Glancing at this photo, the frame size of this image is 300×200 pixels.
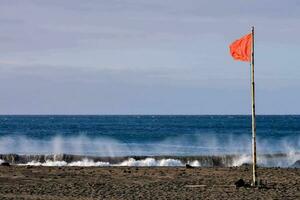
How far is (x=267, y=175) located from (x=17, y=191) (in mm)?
9871

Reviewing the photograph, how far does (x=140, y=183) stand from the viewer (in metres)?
24.1

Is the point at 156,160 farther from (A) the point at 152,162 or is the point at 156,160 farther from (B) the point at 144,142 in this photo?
(B) the point at 144,142

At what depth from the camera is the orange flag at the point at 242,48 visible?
21328mm

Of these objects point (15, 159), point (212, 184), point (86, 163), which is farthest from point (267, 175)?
point (15, 159)

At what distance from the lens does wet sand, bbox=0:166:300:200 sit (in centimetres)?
2072

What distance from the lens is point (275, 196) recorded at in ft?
66.4

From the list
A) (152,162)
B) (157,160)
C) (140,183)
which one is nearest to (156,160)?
(157,160)

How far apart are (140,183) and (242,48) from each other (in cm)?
609

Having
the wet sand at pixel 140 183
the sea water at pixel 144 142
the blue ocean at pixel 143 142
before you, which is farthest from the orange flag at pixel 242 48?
the blue ocean at pixel 143 142

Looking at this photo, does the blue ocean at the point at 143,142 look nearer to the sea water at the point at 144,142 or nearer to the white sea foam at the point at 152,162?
the sea water at the point at 144,142

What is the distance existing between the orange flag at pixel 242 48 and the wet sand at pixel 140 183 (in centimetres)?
409

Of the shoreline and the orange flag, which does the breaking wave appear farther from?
the orange flag

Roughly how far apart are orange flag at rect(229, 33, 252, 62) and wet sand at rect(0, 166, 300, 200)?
13.4ft

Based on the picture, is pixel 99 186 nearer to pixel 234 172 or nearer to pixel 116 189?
pixel 116 189
